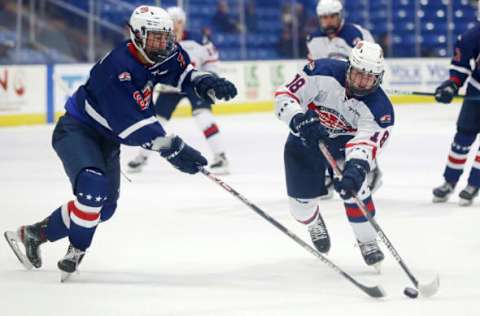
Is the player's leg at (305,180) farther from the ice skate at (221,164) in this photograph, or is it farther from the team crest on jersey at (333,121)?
the ice skate at (221,164)

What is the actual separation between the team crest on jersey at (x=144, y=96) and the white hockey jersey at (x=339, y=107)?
533 mm

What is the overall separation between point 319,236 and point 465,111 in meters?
1.99

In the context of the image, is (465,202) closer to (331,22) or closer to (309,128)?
(331,22)

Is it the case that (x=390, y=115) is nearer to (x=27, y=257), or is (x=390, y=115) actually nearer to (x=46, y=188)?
(x=27, y=257)

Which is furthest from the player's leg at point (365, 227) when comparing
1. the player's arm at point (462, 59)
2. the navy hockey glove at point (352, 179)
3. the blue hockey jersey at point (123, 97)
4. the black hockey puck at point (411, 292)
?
the player's arm at point (462, 59)

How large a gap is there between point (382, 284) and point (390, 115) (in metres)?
0.68

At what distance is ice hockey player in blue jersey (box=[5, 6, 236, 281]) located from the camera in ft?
13.4

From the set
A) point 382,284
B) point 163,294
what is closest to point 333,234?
point 382,284

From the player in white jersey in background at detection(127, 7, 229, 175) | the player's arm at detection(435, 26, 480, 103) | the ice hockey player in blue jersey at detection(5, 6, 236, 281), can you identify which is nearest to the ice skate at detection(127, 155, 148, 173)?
the player in white jersey in background at detection(127, 7, 229, 175)

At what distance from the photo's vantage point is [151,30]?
412 centimetres

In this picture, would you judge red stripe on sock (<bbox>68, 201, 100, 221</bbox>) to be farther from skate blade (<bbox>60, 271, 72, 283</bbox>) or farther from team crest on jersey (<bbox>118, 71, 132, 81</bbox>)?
team crest on jersey (<bbox>118, 71, 132, 81</bbox>)

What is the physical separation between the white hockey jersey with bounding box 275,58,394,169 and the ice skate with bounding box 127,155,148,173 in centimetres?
372

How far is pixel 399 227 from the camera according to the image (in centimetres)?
547

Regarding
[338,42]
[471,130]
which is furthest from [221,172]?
[471,130]
